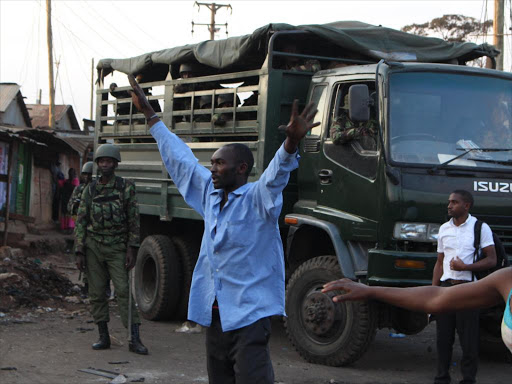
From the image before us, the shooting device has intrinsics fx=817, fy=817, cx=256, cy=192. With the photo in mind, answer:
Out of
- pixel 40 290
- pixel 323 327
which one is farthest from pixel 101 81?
pixel 323 327

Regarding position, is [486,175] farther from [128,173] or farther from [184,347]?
[128,173]

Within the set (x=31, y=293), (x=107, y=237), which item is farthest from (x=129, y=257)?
(x=31, y=293)

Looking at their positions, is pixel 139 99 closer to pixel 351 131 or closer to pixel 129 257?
pixel 351 131

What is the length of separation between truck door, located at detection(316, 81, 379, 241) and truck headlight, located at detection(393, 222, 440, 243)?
0.77ft

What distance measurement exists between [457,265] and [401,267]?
60cm

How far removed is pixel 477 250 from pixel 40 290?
661 cm

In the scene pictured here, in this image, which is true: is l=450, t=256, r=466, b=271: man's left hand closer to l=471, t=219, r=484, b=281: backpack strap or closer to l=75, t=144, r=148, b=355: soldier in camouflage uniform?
l=471, t=219, r=484, b=281: backpack strap

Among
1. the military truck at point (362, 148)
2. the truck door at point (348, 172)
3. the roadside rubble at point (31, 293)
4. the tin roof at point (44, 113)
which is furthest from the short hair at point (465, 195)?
the tin roof at point (44, 113)

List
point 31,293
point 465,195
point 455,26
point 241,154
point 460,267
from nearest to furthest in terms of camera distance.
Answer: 1. point 241,154
2. point 460,267
3. point 465,195
4. point 31,293
5. point 455,26

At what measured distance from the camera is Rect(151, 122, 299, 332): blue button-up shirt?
4.25 metres

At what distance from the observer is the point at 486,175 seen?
23.0 ft

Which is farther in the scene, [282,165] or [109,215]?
[109,215]

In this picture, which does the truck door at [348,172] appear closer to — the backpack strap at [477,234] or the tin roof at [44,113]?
the backpack strap at [477,234]

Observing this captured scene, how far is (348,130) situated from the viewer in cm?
729
